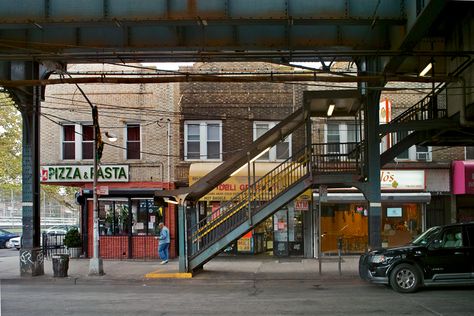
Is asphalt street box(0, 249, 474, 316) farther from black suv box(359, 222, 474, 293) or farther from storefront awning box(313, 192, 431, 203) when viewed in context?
storefront awning box(313, 192, 431, 203)

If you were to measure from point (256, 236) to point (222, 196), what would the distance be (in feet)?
7.87

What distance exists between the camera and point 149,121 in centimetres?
2278

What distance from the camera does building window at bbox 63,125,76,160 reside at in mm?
23297

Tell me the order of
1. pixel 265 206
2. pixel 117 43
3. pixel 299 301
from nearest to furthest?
1. pixel 299 301
2. pixel 117 43
3. pixel 265 206

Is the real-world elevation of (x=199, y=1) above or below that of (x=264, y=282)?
above

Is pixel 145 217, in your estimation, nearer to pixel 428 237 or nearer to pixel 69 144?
pixel 69 144

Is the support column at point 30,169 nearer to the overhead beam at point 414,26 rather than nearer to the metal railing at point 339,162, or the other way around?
the metal railing at point 339,162

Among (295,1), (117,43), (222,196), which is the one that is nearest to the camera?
(295,1)

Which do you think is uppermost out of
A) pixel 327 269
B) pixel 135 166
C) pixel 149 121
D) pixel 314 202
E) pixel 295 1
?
pixel 295 1

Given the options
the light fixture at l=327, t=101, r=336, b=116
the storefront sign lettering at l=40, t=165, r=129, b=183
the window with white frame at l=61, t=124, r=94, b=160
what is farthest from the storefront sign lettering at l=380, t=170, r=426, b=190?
the window with white frame at l=61, t=124, r=94, b=160

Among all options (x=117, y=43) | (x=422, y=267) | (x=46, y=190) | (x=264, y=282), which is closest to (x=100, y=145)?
(x=117, y=43)

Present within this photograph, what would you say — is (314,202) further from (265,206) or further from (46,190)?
(46,190)

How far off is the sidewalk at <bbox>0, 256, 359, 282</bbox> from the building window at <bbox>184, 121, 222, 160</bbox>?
4330 millimetres

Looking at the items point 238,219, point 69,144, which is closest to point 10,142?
point 69,144
